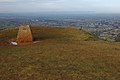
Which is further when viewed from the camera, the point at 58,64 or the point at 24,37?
the point at 24,37

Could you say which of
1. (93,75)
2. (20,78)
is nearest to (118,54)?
(93,75)

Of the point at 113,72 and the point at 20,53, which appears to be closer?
the point at 113,72

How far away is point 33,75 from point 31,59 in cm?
373

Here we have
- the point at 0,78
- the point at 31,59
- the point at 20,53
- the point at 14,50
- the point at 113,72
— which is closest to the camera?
the point at 0,78

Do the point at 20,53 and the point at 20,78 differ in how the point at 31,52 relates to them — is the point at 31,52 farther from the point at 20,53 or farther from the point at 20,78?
the point at 20,78

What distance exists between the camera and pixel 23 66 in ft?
50.1

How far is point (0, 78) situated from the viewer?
13.0m

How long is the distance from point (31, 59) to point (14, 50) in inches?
165

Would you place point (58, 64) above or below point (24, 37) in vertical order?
above

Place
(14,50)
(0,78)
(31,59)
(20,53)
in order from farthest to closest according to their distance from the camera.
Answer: (14,50) → (20,53) → (31,59) → (0,78)

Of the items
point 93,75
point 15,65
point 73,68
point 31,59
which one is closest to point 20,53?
point 31,59

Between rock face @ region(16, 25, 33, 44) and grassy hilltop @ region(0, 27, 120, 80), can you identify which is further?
rock face @ region(16, 25, 33, 44)

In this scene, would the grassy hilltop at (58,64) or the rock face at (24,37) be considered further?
the rock face at (24,37)

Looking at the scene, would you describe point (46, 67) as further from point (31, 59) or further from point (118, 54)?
point (118, 54)
